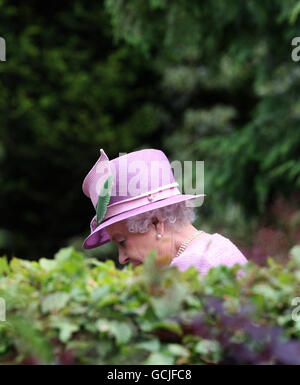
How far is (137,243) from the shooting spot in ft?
10.9

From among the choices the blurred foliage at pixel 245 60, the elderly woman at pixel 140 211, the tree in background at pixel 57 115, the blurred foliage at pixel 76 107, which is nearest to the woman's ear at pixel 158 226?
the elderly woman at pixel 140 211

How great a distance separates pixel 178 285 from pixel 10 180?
12.8m

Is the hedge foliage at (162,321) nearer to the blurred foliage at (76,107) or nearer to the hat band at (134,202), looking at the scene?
the hat band at (134,202)

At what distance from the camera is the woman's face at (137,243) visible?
3307mm

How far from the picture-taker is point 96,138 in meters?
14.0

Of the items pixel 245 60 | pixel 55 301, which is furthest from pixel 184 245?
pixel 245 60

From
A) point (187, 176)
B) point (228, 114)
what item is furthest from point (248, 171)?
point (228, 114)

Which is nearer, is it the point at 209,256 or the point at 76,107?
the point at 209,256

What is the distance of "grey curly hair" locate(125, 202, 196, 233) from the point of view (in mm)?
3311

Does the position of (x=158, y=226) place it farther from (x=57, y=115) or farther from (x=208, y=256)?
(x=57, y=115)

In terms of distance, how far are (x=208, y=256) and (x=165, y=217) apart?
42cm

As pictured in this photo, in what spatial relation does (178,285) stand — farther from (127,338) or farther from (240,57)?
(240,57)

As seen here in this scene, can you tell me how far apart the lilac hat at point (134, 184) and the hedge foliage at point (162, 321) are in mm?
1102

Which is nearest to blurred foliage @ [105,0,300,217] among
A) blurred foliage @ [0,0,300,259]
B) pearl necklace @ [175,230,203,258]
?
blurred foliage @ [0,0,300,259]
